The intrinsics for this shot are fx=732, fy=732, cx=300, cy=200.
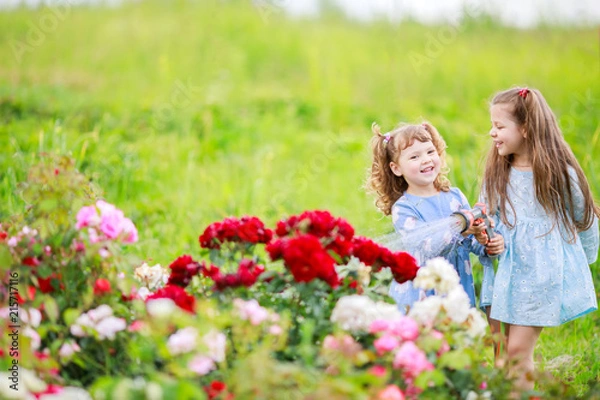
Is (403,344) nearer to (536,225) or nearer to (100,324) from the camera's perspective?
(100,324)

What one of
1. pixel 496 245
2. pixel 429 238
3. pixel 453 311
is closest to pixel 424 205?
pixel 429 238

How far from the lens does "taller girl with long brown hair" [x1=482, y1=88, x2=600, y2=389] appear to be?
2.71 meters

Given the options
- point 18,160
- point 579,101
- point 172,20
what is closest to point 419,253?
point 18,160

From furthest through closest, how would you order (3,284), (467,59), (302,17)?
(302,17) < (467,59) < (3,284)

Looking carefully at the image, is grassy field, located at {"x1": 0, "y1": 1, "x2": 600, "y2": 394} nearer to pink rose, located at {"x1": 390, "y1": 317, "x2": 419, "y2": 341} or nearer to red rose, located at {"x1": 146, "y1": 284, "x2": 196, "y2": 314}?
pink rose, located at {"x1": 390, "y1": 317, "x2": 419, "y2": 341}

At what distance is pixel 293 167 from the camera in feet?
20.8

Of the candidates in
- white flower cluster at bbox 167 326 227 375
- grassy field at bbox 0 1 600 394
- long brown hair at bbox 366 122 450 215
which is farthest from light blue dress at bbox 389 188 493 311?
white flower cluster at bbox 167 326 227 375

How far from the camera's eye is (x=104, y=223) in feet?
7.08

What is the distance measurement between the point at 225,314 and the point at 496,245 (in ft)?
4.35

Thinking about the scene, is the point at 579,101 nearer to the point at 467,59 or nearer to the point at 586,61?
the point at 586,61

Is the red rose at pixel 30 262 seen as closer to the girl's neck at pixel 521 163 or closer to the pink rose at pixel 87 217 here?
the pink rose at pixel 87 217

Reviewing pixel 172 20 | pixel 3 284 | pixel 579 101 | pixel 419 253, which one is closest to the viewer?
pixel 3 284

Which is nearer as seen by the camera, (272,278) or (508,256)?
(272,278)

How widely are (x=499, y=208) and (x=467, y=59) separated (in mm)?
6919
